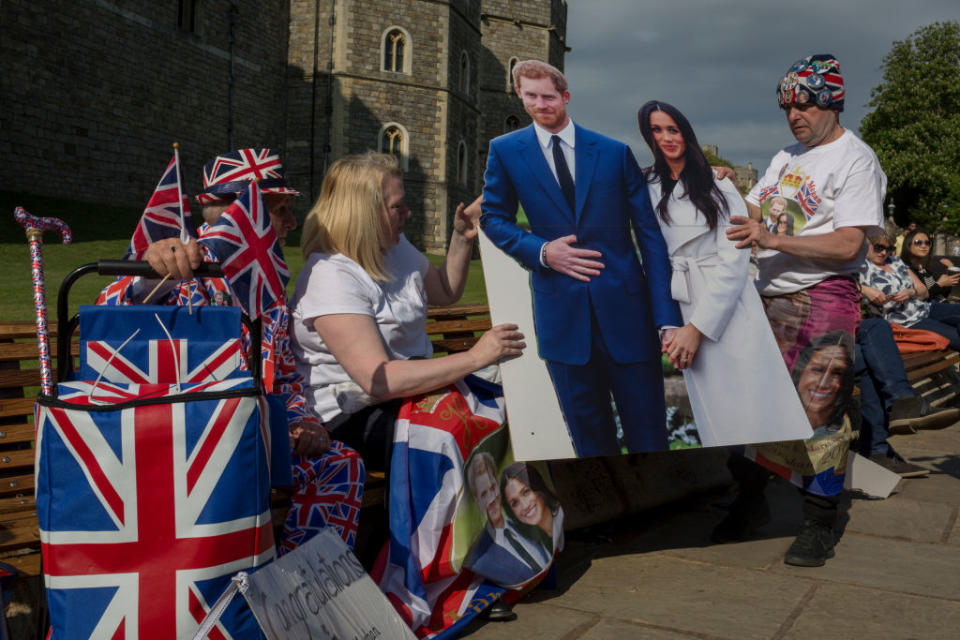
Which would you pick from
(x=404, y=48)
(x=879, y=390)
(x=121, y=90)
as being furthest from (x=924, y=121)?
(x=879, y=390)

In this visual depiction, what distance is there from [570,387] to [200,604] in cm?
140

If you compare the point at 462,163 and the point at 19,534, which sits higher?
the point at 462,163

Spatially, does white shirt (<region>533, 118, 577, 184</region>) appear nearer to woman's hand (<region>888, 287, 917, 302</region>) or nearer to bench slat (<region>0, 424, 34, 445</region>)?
bench slat (<region>0, 424, 34, 445</region>)

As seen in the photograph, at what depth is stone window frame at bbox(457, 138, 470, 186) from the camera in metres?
33.4

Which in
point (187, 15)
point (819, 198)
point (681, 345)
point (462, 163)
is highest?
point (187, 15)

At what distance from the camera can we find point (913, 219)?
41.7 m

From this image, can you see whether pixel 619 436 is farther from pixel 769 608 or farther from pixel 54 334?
pixel 54 334

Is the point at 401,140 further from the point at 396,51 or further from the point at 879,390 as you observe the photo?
the point at 879,390

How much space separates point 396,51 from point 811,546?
2990 cm

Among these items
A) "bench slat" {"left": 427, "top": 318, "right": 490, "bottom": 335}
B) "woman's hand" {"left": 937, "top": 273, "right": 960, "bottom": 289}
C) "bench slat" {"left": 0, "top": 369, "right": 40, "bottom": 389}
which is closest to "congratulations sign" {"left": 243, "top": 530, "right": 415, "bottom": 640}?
"bench slat" {"left": 0, "top": 369, "right": 40, "bottom": 389}

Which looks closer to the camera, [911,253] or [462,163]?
[911,253]

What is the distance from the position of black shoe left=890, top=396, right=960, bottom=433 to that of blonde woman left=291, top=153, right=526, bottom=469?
13.7ft

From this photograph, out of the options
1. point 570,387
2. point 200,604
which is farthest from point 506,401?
point 200,604

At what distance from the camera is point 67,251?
15.8m
